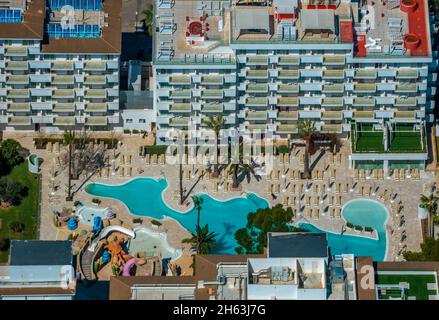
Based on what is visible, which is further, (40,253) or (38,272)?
(40,253)

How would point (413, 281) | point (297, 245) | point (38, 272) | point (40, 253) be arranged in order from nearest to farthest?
point (297, 245)
point (38, 272)
point (413, 281)
point (40, 253)

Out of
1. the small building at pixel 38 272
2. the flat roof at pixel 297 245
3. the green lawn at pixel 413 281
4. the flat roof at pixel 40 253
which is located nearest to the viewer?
the flat roof at pixel 297 245

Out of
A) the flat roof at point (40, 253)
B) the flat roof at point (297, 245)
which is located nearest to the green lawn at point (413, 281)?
the flat roof at point (297, 245)

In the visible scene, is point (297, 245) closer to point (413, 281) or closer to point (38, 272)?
point (413, 281)

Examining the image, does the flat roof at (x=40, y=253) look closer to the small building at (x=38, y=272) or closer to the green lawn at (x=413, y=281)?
the small building at (x=38, y=272)

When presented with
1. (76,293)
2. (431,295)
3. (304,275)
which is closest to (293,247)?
(304,275)

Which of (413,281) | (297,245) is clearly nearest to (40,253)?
(297,245)

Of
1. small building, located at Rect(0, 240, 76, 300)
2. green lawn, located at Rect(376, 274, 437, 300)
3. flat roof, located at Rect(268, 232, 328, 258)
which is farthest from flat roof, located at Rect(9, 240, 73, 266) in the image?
green lawn, located at Rect(376, 274, 437, 300)
